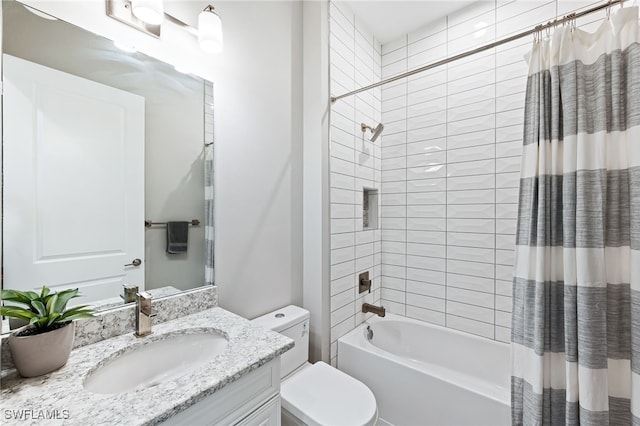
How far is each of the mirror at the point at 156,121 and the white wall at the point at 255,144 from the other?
0.28ft

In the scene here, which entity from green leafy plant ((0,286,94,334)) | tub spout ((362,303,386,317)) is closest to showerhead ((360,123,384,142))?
tub spout ((362,303,386,317))

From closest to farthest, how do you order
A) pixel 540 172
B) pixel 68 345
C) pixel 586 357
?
pixel 68 345 < pixel 586 357 < pixel 540 172

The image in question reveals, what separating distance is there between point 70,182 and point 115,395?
2.37 feet

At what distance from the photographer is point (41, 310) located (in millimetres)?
791

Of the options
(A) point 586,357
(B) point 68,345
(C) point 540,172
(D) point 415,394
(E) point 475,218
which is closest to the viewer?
(B) point 68,345

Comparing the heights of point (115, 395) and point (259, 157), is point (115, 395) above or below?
below

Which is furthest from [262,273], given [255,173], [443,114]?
[443,114]

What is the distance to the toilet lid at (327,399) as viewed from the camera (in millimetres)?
1184

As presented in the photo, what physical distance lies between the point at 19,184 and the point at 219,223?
0.70 m

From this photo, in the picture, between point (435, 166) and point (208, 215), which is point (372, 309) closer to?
point (435, 166)

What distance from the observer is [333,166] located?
72.0 inches

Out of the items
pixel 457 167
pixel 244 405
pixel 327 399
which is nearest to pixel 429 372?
pixel 327 399

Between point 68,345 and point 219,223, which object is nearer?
point 68,345

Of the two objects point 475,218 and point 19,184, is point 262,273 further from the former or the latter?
point 475,218
